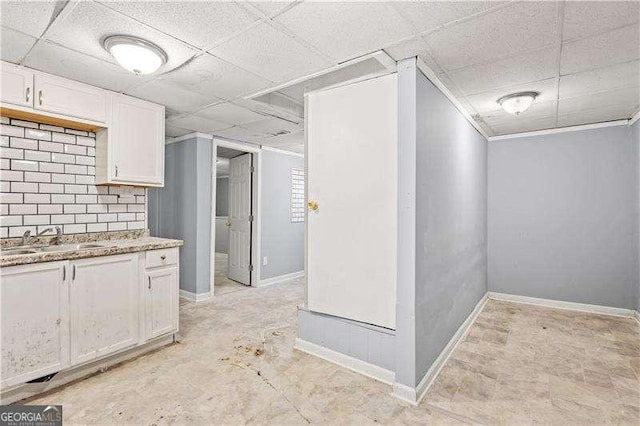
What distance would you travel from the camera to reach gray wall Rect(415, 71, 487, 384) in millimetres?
2268

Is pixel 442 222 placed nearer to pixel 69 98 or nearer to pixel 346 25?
pixel 346 25

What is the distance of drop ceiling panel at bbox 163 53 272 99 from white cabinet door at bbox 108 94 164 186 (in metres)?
A: 0.65

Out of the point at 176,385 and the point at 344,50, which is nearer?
the point at 344,50

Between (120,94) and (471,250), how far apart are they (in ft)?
12.9

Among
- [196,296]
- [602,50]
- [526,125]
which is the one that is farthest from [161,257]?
[526,125]

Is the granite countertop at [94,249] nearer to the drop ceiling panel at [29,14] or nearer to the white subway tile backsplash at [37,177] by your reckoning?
the white subway tile backsplash at [37,177]

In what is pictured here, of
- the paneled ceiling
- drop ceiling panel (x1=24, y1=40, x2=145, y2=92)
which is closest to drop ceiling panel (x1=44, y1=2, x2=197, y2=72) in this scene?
the paneled ceiling

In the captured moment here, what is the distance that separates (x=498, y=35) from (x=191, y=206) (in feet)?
13.0

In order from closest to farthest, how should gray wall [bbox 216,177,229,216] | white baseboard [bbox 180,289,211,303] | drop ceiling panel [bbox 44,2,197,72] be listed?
drop ceiling panel [bbox 44,2,197,72] → white baseboard [bbox 180,289,211,303] → gray wall [bbox 216,177,229,216]

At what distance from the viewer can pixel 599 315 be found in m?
3.89

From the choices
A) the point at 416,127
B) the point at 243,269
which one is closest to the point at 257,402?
the point at 416,127

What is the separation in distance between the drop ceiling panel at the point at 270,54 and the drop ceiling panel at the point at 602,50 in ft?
5.23

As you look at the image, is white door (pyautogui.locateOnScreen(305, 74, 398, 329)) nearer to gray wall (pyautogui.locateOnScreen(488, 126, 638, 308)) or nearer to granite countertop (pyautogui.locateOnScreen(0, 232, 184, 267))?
granite countertop (pyautogui.locateOnScreen(0, 232, 184, 267))

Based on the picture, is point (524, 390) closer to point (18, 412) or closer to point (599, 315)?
point (599, 315)
